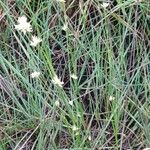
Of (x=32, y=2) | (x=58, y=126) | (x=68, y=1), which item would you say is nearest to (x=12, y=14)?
(x=32, y=2)

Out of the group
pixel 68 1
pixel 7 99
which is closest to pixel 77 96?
pixel 7 99

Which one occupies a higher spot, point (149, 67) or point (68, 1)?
point (68, 1)

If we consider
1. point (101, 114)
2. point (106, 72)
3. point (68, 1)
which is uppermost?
point (68, 1)

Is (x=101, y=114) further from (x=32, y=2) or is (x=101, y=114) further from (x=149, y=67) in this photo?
(x=32, y=2)

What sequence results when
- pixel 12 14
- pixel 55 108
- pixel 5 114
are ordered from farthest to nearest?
pixel 12 14
pixel 5 114
pixel 55 108

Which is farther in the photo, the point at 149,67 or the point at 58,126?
the point at 149,67

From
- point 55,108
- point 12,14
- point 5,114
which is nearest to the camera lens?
point 55,108
